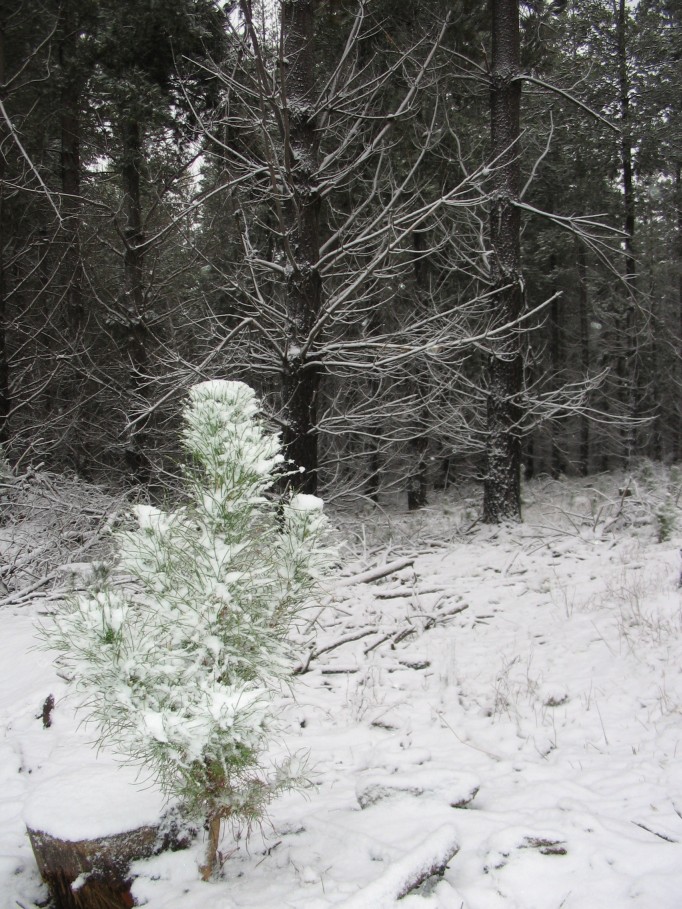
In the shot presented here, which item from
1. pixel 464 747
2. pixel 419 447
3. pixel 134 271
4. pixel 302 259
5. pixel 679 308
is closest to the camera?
pixel 464 747

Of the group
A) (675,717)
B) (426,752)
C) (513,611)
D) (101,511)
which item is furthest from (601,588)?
(101,511)

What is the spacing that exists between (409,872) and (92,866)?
128 centimetres

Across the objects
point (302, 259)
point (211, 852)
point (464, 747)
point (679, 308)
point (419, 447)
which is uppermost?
point (679, 308)

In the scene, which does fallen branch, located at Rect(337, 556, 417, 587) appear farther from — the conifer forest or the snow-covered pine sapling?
the snow-covered pine sapling

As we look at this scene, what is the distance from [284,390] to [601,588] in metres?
3.72

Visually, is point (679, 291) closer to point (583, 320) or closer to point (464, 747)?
point (583, 320)

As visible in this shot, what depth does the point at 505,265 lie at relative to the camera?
8.32 meters

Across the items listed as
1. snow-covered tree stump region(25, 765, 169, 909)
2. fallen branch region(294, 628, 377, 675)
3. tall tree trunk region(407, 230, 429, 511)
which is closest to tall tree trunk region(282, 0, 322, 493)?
fallen branch region(294, 628, 377, 675)

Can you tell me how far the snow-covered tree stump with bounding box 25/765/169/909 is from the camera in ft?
7.67

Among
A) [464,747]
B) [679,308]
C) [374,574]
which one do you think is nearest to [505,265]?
[374,574]

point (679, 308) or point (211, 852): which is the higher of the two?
point (679, 308)

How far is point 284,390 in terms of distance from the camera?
227 inches

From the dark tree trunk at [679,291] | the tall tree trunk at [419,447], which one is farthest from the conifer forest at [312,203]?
the dark tree trunk at [679,291]

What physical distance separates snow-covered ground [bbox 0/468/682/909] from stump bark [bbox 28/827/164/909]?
0.09 meters
